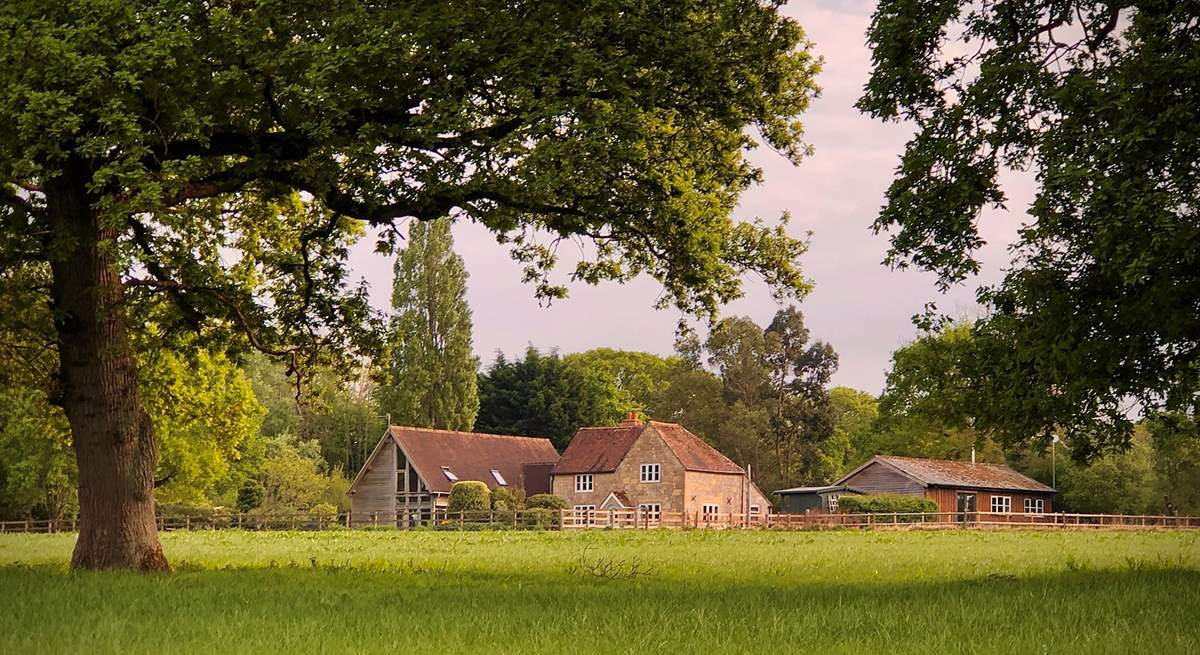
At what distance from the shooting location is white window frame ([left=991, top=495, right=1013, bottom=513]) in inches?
3278

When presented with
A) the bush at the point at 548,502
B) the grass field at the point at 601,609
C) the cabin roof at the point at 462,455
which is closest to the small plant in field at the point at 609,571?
the grass field at the point at 601,609

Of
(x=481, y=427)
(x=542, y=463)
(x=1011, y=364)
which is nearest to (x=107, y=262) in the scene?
(x=1011, y=364)

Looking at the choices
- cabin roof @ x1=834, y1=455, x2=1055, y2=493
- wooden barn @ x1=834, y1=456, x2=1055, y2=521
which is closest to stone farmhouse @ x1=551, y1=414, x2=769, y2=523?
wooden barn @ x1=834, y1=456, x2=1055, y2=521

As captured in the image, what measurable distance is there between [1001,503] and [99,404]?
240 feet

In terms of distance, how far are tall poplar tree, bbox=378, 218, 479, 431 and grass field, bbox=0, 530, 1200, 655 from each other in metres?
62.0

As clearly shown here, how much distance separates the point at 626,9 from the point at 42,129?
348 inches

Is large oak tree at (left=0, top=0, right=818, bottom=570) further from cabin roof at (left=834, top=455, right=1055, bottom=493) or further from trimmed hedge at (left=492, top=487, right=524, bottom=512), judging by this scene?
cabin roof at (left=834, top=455, right=1055, bottom=493)

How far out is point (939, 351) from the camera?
2188 centimetres

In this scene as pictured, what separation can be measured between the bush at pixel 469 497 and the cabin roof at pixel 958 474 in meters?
25.8

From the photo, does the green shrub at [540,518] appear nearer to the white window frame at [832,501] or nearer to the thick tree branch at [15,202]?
the white window frame at [832,501]

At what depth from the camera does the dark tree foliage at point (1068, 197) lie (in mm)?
14602

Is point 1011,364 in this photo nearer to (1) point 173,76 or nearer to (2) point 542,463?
(1) point 173,76

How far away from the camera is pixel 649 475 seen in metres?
76.2

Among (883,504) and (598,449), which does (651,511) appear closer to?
(598,449)
